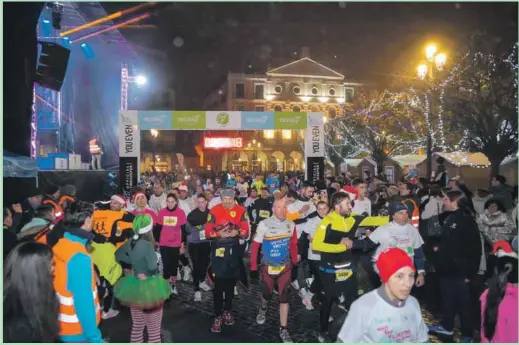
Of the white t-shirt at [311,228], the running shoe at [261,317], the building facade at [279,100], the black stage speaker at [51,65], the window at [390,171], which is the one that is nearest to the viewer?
the running shoe at [261,317]

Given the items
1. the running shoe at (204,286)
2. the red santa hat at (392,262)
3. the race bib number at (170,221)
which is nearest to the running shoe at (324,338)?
the red santa hat at (392,262)

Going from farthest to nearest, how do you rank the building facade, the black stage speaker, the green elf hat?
1. the building facade
2. the black stage speaker
3. the green elf hat

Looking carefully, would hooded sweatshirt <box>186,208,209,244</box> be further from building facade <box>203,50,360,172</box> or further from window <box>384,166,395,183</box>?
building facade <box>203,50,360,172</box>

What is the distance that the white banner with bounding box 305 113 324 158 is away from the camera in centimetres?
1689

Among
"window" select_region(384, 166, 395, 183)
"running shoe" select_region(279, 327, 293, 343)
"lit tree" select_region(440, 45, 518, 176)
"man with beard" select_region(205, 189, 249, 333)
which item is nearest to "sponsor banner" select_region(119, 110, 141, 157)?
"man with beard" select_region(205, 189, 249, 333)

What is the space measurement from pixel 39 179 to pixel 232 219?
38.3 feet

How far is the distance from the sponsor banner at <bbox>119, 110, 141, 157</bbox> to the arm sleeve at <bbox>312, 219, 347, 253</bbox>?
11.5 m

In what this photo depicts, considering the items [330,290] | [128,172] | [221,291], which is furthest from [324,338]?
[128,172]

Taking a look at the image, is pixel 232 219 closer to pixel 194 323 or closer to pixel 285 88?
pixel 194 323

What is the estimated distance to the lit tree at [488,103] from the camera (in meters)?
15.9

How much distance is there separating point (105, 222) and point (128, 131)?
930cm

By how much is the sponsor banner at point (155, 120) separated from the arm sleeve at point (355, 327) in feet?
45.8

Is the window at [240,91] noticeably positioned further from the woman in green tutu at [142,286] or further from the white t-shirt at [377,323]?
the white t-shirt at [377,323]

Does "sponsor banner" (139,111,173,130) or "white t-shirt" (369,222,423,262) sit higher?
"sponsor banner" (139,111,173,130)
